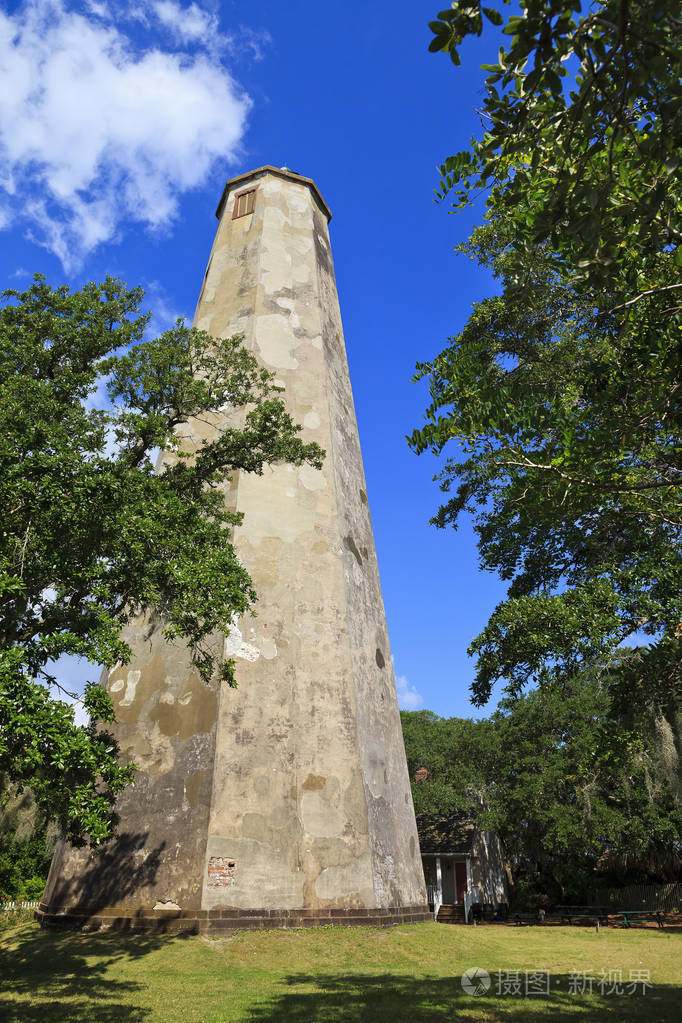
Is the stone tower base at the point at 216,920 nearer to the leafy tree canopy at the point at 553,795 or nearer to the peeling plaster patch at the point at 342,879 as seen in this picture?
the peeling plaster patch at the point at 342,879

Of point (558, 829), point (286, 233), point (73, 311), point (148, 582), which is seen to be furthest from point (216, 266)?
point (558, 829)

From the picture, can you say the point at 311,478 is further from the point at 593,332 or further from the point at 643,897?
the point at 643,897

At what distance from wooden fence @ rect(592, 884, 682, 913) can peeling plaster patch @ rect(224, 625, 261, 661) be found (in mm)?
24039

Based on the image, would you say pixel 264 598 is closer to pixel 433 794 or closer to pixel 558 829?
pixel 558 829

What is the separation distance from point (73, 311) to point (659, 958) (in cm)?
1542

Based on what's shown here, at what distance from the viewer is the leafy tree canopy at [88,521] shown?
7477 millimetres

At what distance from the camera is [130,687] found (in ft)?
45.6

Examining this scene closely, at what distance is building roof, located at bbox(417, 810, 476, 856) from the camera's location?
1142 inches

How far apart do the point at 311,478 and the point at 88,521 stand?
26.6 feet

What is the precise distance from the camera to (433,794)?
34.7 m

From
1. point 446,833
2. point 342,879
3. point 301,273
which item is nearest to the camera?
point 342,879

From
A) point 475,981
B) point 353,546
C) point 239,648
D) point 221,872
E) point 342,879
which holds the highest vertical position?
point 353,546

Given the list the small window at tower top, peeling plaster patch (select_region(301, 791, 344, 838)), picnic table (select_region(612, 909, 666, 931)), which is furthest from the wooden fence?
the small window at tower top

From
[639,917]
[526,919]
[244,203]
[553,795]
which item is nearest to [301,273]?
[244,203]
